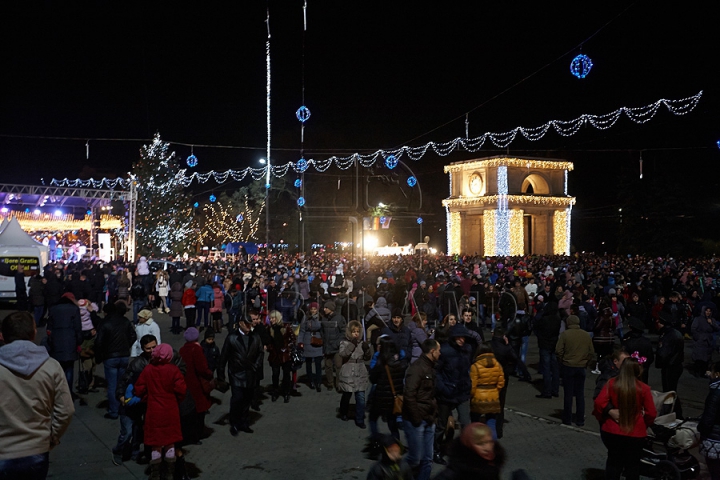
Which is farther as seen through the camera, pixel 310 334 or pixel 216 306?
pixel 216 306

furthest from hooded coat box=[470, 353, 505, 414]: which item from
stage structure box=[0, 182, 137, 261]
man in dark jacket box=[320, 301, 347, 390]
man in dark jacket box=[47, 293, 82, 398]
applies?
stage structure box=[0, 182, 137, 261]

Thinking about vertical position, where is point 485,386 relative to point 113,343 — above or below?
below

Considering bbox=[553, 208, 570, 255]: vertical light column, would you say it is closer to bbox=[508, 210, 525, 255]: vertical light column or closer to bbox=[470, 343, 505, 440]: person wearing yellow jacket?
bbox=[508, 210, 525, 255]: vertical light column

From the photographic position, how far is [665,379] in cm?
993

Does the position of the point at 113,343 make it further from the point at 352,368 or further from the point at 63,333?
the point at 352,368

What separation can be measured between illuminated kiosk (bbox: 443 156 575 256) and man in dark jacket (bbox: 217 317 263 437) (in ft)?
140

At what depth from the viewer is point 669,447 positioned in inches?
250

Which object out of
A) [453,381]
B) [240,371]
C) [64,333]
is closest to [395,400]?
[453,381]

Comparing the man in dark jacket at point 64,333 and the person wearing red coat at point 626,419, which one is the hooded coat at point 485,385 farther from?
the man in dark jacket at point 64,333

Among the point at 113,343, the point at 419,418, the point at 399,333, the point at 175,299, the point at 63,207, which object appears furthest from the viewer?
the point at 63,207

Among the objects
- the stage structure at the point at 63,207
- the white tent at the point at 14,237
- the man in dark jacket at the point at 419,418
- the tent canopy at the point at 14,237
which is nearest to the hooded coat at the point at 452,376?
the man in dark jacket at the point at 419,418

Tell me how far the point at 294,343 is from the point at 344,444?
2.87m

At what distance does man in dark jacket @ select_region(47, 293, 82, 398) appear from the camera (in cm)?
905

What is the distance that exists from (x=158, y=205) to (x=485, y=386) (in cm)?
4316
